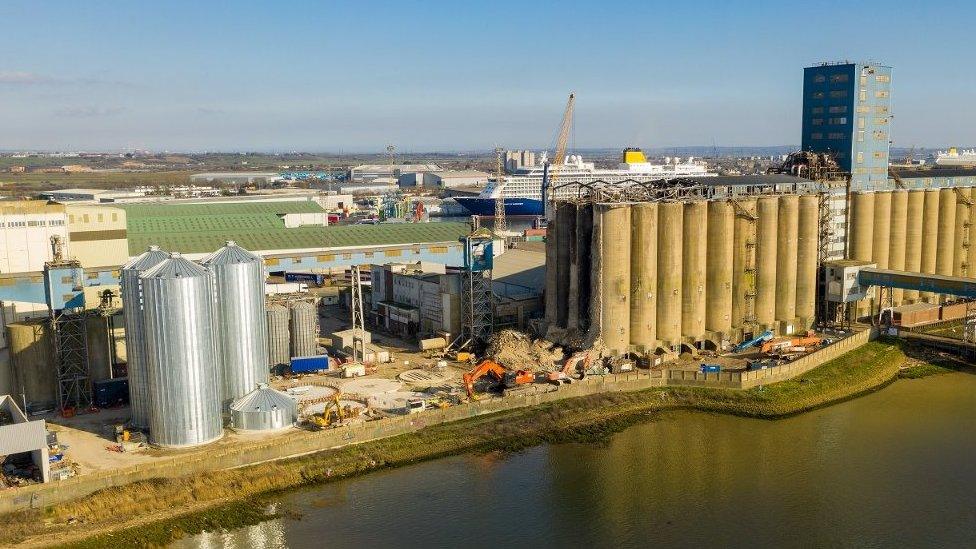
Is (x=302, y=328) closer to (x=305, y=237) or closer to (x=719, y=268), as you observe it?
(x=305, y=237)

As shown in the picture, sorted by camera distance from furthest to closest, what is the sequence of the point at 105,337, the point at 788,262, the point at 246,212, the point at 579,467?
the point at 246,212
the point at 788,262
the point at 105,337
the point at 579,467

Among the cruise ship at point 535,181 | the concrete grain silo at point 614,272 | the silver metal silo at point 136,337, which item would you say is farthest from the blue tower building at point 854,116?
the cruise ship at point 535,181

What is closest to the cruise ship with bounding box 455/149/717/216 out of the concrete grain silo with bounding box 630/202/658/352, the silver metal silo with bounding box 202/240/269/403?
the concrete grain silo with bounding box 630/202/658/352

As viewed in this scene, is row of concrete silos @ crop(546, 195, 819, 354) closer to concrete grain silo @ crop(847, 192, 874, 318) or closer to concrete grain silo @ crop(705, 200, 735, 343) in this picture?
concrete grain silo @ crop(705, 200, 735, 343)

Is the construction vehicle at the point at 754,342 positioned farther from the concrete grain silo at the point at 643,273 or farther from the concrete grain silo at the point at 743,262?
the concrete grain silo at the point at 643,273

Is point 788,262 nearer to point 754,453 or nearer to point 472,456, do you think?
point 754,453

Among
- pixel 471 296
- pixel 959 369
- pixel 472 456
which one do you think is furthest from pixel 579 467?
pixel 959 369

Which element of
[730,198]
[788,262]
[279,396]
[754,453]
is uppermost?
[730,198]

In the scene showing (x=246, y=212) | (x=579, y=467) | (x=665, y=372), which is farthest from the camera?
(x=246, y=212)
